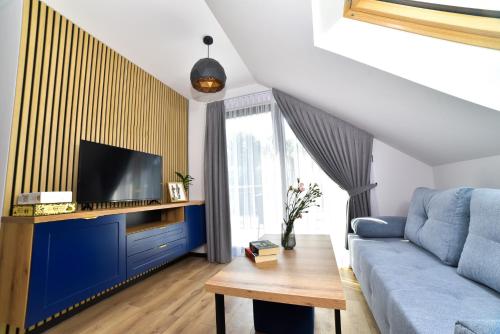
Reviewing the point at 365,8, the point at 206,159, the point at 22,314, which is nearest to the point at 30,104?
the point at 22,314

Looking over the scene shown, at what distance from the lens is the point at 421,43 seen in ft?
4.15

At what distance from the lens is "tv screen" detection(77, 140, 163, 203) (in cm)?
198

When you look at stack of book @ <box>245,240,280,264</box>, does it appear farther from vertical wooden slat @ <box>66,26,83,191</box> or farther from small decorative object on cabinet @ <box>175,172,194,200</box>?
small decorative object on cabinet @ <box>175,172,194,200</box>

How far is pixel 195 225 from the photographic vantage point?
10.2ft

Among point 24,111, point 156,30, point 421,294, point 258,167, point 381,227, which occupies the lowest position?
point 421,294

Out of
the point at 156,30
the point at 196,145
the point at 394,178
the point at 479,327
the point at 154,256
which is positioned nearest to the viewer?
the point at 479,327

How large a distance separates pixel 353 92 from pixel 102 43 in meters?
2.70

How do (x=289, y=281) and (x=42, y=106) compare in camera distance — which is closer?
(x=289, y=281)

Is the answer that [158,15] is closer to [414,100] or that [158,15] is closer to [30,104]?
[30,104]

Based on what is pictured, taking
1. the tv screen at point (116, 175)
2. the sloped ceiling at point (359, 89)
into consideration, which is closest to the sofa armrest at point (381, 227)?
the sloped ceiling at point (359, 89)

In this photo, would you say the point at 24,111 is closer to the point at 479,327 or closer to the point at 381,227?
the point at 479,327

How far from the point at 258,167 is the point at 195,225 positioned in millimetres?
1256

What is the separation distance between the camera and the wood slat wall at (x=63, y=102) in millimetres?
1676

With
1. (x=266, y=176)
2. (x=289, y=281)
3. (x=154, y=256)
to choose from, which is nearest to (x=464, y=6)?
(x=289, y=281)
